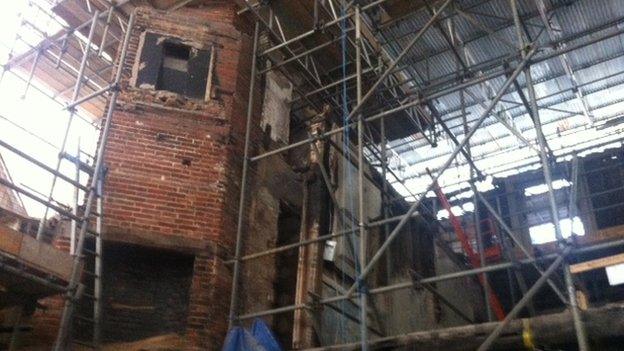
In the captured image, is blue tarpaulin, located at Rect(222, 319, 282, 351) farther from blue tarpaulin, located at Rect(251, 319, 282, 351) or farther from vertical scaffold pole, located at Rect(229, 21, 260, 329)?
vertical scaffold pole, located at Rect(229, 21, 260, 329)

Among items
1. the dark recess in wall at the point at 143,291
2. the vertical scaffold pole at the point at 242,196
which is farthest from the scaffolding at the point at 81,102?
the vertical scaffold pole at the point at 242,196

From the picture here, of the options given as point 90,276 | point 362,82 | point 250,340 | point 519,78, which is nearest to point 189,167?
point 90,276

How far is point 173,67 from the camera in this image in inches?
403

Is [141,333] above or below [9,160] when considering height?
below

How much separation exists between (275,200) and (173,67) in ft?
9.31

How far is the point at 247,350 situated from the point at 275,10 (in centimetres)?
642

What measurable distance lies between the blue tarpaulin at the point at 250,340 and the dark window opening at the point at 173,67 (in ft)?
13.3

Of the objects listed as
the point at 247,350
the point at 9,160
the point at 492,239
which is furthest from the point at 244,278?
the point at 9,160

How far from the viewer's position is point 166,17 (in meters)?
10.6

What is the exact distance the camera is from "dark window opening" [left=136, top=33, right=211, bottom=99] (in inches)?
392

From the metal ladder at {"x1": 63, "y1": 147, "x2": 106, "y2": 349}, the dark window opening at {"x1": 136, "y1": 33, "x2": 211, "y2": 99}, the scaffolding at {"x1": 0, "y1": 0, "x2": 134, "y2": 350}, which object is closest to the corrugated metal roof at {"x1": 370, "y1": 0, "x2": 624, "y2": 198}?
the dark window opening at {"x1": 136, "y1": 33, "x2": 211, "y2": 99}

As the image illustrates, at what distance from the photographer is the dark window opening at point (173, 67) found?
9961mm

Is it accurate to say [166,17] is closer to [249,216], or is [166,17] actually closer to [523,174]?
[249,216]

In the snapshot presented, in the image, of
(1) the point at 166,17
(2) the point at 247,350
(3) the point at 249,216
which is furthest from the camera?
(1) the point at 166,17
